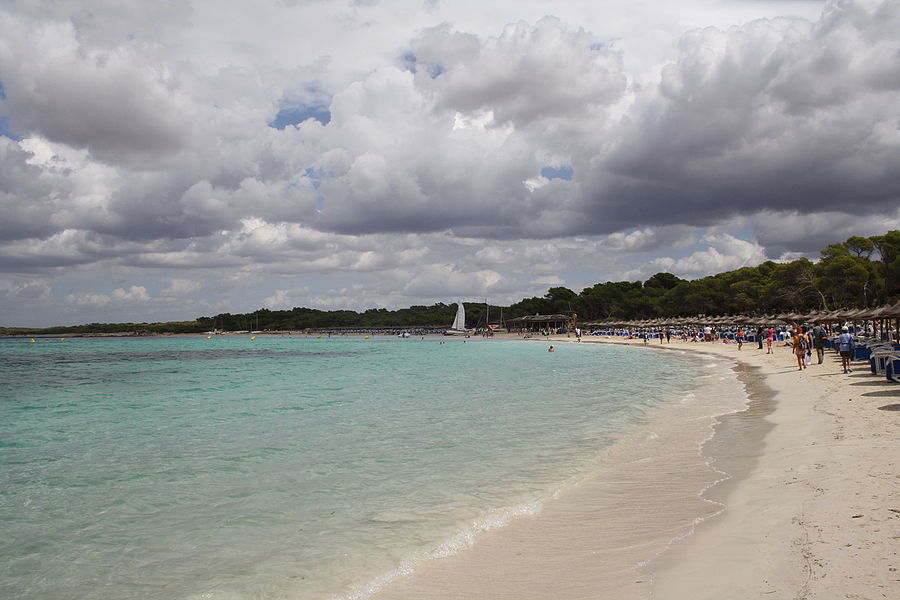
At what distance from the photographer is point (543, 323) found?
392ft


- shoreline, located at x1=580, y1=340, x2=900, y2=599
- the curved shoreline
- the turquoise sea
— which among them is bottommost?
the turquoise sea

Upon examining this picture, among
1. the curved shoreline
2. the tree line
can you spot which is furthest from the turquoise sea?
the tree line

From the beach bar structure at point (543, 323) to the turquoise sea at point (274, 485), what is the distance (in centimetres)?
9295

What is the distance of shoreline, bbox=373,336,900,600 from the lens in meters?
3.82

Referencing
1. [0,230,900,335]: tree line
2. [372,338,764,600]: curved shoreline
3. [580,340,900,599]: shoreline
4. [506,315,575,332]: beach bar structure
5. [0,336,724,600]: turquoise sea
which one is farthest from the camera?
[506,315,575,332]: beach bar structure

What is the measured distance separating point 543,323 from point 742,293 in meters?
46.2

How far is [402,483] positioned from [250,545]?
2.56m

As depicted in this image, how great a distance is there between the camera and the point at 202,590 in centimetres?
480

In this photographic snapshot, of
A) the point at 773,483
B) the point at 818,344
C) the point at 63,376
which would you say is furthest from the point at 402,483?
the point at 63,376

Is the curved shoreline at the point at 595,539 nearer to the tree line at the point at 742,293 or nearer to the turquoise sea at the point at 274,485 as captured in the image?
the turquoise sea at the point at 274,485

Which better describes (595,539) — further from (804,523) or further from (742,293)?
(742,293)

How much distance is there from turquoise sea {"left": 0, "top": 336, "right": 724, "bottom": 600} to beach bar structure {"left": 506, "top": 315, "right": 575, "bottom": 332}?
9295 centimetres

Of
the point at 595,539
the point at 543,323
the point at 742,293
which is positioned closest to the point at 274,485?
the point at 595,539

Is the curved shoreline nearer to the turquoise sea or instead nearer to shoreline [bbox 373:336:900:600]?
shoreline [bbox 373:336:900:600]
